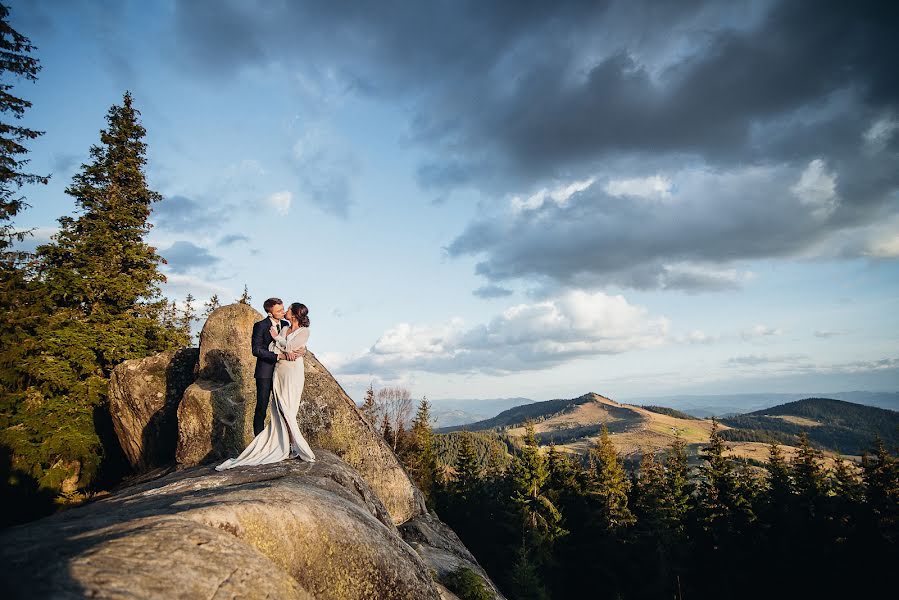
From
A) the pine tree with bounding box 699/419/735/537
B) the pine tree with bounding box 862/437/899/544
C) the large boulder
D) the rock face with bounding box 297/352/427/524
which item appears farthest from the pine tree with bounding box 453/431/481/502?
the rock face with bounding box 297/352/427/524

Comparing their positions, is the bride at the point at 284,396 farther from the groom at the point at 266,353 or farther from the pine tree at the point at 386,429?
the pine tree at the point at 386,429

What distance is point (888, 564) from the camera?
29.5 metres

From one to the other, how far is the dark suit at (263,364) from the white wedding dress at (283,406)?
0.19m

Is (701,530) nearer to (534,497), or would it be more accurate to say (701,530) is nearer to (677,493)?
(677,493)

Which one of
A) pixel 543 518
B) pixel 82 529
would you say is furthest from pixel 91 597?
pixel 543 518

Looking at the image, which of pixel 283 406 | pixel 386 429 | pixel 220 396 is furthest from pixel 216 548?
pixel 386 429

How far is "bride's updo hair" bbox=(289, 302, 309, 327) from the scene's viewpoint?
10531mm

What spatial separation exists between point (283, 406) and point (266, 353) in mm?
1319

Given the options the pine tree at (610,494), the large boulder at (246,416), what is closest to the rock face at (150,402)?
the large boulder at (246,416)

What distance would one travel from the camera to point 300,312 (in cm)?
1052

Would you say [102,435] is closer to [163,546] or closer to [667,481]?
[163,546]

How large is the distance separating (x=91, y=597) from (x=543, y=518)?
1660 inches

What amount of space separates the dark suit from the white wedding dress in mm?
187

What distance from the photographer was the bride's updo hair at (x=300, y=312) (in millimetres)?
10531
